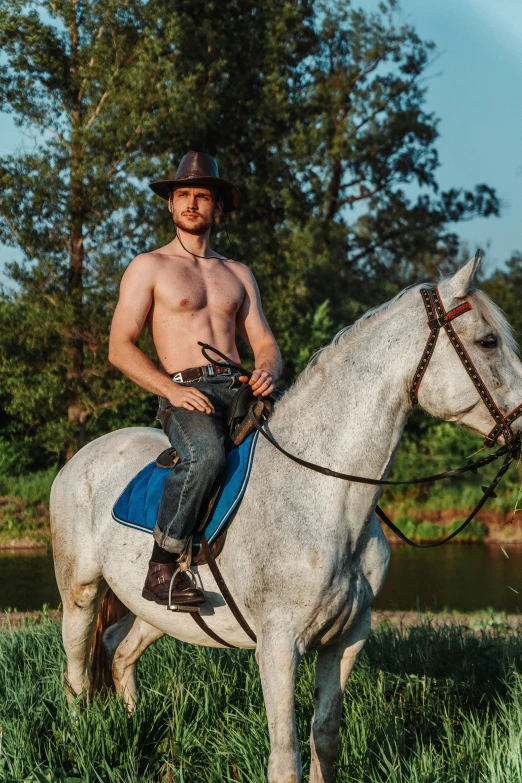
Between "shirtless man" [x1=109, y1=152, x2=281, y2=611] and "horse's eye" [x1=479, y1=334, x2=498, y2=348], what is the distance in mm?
1012

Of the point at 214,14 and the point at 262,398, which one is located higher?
the point at 214,14

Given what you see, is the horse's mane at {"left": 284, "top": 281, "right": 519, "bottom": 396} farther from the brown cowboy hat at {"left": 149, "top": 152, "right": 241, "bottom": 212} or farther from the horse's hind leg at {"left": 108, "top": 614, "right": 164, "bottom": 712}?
the horse's hind leg at {"left": 108, "top": 614, "right": 164, "bottom": 712}

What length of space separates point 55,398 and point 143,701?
11.4 metres

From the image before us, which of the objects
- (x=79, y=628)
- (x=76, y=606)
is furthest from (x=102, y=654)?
(x=76, y=606)

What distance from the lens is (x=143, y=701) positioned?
4.53 metres

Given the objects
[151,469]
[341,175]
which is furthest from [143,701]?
[341,175]

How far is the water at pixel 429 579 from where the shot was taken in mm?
12117

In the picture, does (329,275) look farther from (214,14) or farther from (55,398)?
(55,398)

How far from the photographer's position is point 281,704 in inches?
133

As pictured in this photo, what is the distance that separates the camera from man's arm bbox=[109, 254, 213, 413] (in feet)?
13.0

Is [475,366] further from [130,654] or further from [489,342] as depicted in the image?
[130,654]

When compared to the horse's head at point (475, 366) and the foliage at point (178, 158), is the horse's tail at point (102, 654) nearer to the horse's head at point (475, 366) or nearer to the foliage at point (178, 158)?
the horse's head at point (475, 366)

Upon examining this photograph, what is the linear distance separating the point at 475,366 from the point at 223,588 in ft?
4.76

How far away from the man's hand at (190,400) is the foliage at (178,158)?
1097 cm
